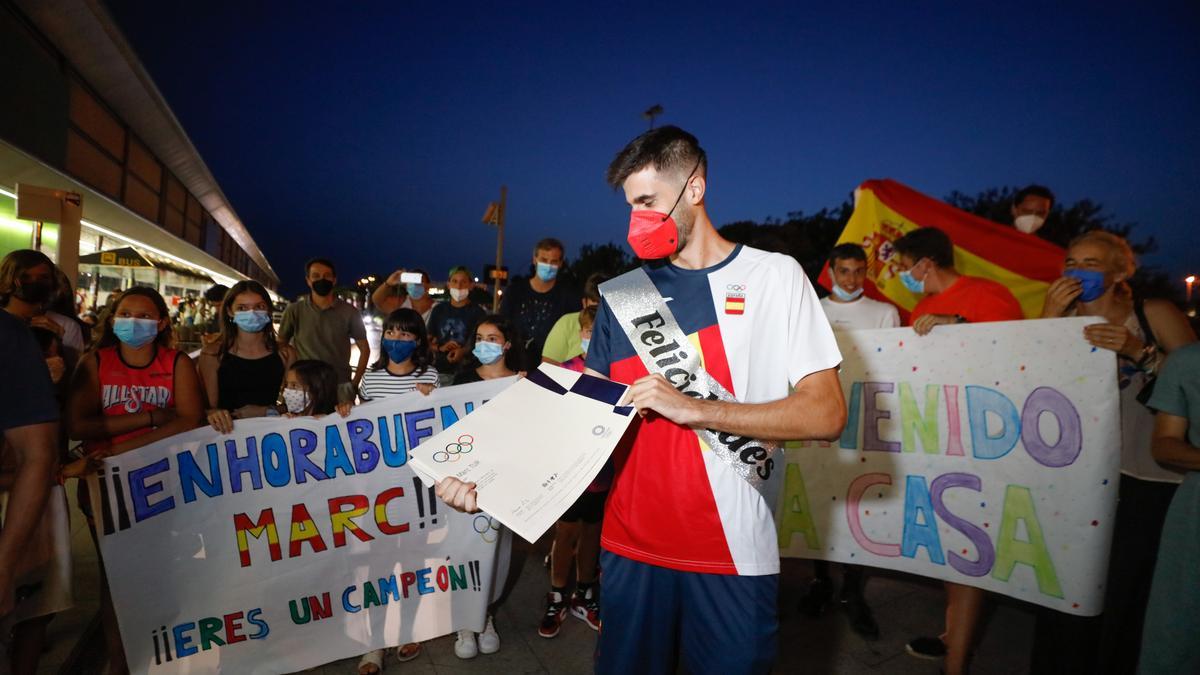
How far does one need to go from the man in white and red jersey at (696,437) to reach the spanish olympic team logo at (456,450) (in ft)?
0.28

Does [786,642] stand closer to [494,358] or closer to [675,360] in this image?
[494,358]

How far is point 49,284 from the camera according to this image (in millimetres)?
3855

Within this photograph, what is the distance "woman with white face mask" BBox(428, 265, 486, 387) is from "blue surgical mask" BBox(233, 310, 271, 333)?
1.81 meters

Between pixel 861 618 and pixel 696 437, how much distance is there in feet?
9.06

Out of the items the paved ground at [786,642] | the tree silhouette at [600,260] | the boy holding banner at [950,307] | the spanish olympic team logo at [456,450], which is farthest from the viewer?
the tree silhouette at [600,260]

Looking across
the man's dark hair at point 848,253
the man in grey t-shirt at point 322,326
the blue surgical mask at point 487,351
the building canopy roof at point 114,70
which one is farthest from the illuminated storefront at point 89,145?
the man's dark hair at point 848,253

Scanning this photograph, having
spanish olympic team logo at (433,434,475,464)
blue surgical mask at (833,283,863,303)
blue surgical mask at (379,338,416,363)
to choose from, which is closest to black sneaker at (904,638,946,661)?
blue surgical mask at (833,283,863,303)

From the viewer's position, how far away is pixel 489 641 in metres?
3.26

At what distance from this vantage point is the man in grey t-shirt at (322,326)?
17.1ft

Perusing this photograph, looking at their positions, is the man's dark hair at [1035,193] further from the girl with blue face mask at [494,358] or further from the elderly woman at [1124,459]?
the girl with blue face mask at [494,358]

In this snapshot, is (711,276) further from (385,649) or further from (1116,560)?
(385,649)

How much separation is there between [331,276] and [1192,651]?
5901mm

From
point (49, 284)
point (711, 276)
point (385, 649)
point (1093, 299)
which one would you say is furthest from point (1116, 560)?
point (49, 284)

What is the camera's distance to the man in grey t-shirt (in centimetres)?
521
